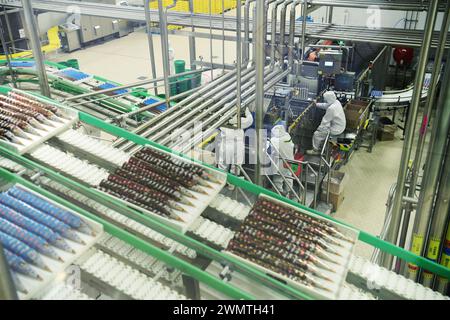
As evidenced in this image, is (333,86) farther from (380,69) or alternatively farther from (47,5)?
(47,5)

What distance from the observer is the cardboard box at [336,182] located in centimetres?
648

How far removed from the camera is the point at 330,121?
743 cm

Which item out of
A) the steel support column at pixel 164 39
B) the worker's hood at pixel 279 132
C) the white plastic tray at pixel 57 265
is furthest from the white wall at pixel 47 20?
the white plastic tray at pixel 57 265

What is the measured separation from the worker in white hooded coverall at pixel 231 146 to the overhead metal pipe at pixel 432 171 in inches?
64.0

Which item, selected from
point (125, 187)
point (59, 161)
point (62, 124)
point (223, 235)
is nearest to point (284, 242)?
point (223, 235)

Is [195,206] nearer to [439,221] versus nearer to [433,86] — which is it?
[439,221]

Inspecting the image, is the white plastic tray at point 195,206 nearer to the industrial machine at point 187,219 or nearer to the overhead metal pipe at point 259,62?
the industrial machine at point 187,219

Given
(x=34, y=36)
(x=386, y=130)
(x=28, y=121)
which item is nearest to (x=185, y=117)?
(x=28, y=121)

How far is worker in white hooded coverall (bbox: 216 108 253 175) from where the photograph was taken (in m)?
4.11

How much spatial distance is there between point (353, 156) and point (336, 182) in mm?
1966

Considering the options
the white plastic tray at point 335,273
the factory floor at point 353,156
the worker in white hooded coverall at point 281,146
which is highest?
the white plastic tray at point 335,273

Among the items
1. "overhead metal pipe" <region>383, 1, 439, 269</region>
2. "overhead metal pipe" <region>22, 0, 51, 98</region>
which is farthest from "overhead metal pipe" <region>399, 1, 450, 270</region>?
"overhead metal pipe" <region>22, 0, 51, 98</region>

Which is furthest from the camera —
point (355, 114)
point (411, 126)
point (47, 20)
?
point (47, 20)

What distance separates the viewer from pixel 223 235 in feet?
8.86
